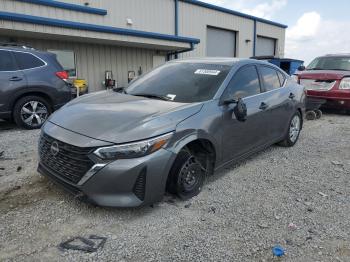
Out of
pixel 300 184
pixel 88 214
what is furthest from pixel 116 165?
pixel 300 184

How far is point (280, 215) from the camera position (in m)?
3.20

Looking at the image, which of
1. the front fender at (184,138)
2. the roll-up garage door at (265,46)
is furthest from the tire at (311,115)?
the roll-up garage door at (265,46)

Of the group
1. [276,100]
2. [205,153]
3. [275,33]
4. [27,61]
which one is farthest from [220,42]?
[205,153]

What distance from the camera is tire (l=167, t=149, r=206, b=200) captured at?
10.5 ft

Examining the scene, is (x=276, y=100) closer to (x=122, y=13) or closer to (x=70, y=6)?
(x=70, y=6)

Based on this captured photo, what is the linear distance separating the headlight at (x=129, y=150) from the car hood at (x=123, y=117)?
54mm

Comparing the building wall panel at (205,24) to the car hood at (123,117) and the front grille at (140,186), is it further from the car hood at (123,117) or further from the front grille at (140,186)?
the front grille at (140,186)

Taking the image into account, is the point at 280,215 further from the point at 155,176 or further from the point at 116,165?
the point at 116,165

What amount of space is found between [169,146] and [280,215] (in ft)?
4.49

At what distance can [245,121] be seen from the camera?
4.05 metres

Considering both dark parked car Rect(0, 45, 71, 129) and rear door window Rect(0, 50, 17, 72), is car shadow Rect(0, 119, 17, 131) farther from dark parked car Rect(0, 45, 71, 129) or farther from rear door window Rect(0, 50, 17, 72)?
rear door window Rect(0, 50, 17, 72)

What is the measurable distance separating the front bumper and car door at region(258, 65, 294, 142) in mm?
2311

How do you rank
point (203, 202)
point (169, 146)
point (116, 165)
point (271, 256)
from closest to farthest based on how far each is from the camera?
1. point (271, 256)
2. point (116, 165)
3. point (169, 146)
4. point (203, 202)

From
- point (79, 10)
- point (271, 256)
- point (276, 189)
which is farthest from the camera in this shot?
point (79, 10)
